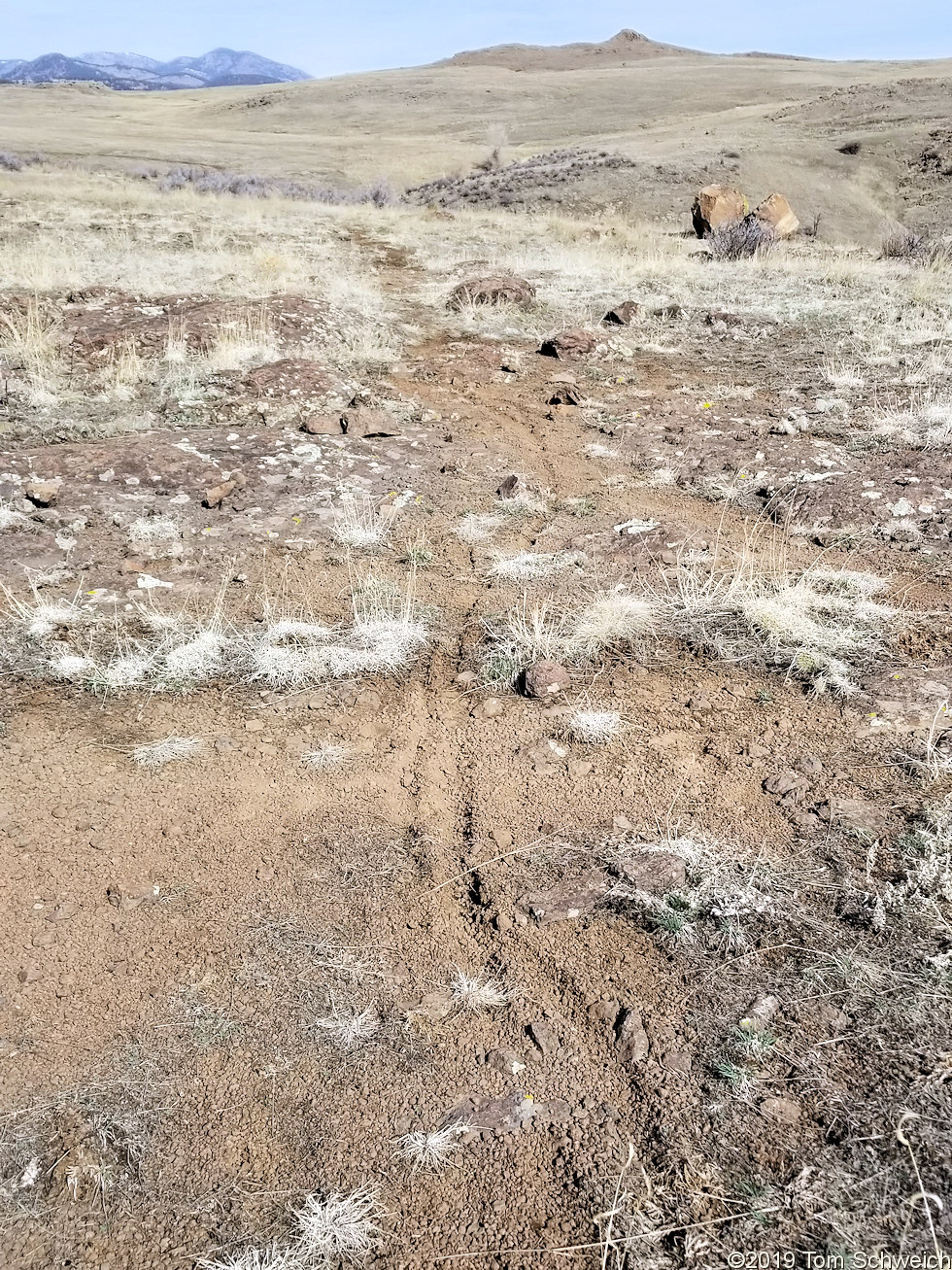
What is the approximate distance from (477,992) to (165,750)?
1.76 meters

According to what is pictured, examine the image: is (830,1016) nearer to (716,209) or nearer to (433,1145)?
(433,1145)

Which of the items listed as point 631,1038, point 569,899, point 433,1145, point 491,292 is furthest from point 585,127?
point 433,1145

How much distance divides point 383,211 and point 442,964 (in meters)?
21.0

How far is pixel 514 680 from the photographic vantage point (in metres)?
3.79

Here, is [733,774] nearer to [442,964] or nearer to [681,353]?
[442,964]

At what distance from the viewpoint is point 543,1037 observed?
2.22 m

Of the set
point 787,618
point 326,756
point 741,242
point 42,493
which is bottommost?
→ point 326,756

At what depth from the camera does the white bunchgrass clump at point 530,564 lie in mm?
4691

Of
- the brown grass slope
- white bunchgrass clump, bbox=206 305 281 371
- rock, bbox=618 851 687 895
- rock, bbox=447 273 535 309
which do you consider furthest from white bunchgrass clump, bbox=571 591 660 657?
the brown grass slope

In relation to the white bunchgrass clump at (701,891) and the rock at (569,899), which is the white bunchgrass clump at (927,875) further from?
the rock at (569,899)

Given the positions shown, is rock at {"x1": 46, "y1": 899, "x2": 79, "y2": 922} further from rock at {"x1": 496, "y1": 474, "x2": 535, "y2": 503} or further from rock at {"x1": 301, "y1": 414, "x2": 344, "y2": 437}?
rock at {"x1": 301, "y1": 414, "x2": 344, "y2": 437}

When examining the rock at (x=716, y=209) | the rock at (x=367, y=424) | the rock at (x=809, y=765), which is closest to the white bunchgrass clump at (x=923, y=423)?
the rock at (x=367, y=424)

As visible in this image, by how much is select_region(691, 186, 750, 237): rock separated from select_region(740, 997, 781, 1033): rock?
18182 mm

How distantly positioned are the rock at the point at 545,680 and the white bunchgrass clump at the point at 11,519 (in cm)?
345
